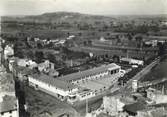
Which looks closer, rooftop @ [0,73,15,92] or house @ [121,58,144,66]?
rooftop @ [0,73,15,92]

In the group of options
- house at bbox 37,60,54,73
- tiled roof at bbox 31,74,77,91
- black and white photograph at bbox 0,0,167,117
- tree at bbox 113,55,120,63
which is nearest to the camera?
black and white photograph at bbox 0,0,167,117

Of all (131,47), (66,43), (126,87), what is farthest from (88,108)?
(131,47)

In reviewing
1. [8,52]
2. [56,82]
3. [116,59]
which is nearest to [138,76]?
[116,59]

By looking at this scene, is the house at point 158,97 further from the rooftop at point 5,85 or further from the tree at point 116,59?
the rooftop at point 5,85

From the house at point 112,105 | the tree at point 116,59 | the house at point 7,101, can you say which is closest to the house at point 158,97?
the house at point 112,105

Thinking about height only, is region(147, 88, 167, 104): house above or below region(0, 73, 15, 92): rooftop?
below

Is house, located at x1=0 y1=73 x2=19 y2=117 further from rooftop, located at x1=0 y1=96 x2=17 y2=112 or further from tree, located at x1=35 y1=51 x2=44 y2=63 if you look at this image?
tree, located at x1=35 y1=51 x2=44 y2=63

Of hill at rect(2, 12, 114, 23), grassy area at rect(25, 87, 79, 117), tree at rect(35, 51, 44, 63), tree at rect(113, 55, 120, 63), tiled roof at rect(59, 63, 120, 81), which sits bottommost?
grassy area at rect(25, 87, 79, 117)

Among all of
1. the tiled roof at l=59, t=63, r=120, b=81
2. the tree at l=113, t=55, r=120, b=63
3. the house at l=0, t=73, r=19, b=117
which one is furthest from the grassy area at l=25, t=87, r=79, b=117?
the tree at l=113, t=55, r=120, b=63

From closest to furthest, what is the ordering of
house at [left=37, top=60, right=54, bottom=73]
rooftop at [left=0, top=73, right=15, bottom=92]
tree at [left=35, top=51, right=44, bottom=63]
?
1. rooftop at [left=0, top=73, right=15, bottom=92]
2. tree at [left=35, top=51, right=44, bottom=63]
3. house at [left=37, top=60, right=54, bottom=73]

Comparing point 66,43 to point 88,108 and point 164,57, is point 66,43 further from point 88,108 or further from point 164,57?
point 164,57
